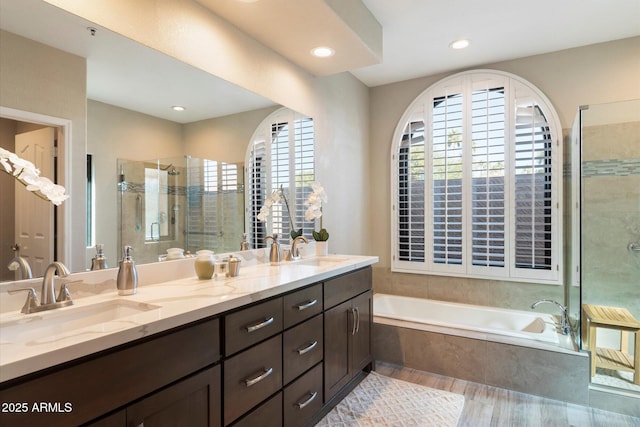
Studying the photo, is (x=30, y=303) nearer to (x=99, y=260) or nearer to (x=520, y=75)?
(x=99, y=260)

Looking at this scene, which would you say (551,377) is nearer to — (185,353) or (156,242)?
(185,353)

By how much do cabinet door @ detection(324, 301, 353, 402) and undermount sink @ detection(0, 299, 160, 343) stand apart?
3.57 feet

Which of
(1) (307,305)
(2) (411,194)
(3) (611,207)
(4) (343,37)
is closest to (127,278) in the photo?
(1) (307,305)

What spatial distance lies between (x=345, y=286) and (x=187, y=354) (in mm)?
1241

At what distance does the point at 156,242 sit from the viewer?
1699mm

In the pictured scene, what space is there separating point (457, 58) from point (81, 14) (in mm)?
2916

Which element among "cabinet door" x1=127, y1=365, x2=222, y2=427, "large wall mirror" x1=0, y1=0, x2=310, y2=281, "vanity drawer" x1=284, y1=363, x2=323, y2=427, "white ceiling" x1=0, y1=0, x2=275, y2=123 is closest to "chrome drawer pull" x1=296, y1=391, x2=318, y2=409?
"vanity drawer" x1=284, y1=363, x2=323, y2=427

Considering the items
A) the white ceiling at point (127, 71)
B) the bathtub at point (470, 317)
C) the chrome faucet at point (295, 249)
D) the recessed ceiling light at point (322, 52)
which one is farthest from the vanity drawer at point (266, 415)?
the recessed ceiling light at point (322, 52)

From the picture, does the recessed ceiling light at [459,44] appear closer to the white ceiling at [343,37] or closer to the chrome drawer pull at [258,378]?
the white ceiling at [343,37]

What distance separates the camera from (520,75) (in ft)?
10.4

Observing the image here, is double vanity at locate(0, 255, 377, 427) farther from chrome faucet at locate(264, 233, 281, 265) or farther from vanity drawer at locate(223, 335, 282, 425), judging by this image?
chrome faucet at locate(264, 233, 281, 265)

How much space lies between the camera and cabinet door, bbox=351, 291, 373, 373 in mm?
2381

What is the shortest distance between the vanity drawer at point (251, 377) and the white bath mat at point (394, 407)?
72 cm

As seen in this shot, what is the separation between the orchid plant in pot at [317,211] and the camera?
2.72m
